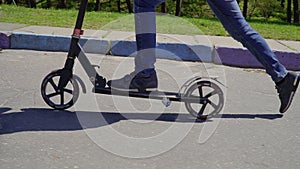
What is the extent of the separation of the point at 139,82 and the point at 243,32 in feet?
3.06

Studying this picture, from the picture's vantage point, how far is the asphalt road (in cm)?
324

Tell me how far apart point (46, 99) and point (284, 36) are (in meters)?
4.69

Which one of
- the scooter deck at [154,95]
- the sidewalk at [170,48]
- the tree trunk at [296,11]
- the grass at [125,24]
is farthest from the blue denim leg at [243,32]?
the tree trunk at [296,11]

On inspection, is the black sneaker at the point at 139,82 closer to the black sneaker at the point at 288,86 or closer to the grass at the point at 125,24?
the black sneaker at the point at 288,86

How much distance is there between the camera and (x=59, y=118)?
3926 mm

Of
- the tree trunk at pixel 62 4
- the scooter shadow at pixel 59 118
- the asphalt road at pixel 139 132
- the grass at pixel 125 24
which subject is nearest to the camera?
the asphalt road at pixel 139 132

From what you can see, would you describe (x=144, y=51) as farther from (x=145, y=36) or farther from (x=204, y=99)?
(x=204, y=99)

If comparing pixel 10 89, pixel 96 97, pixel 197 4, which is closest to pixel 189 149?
pixel 96 97

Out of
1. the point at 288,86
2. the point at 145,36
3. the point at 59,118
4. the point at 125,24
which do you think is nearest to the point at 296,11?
the point at 125,24

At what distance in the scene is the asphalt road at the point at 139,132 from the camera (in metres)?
3.24

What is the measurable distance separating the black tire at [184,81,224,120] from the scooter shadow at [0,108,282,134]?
6 cm

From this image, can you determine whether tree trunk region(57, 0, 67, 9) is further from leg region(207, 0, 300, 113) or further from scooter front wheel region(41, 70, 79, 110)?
leg region(207, 0, 300, 113)

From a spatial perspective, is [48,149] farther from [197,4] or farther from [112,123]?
[197,4]

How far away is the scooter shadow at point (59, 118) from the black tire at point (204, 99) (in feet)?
0.21
